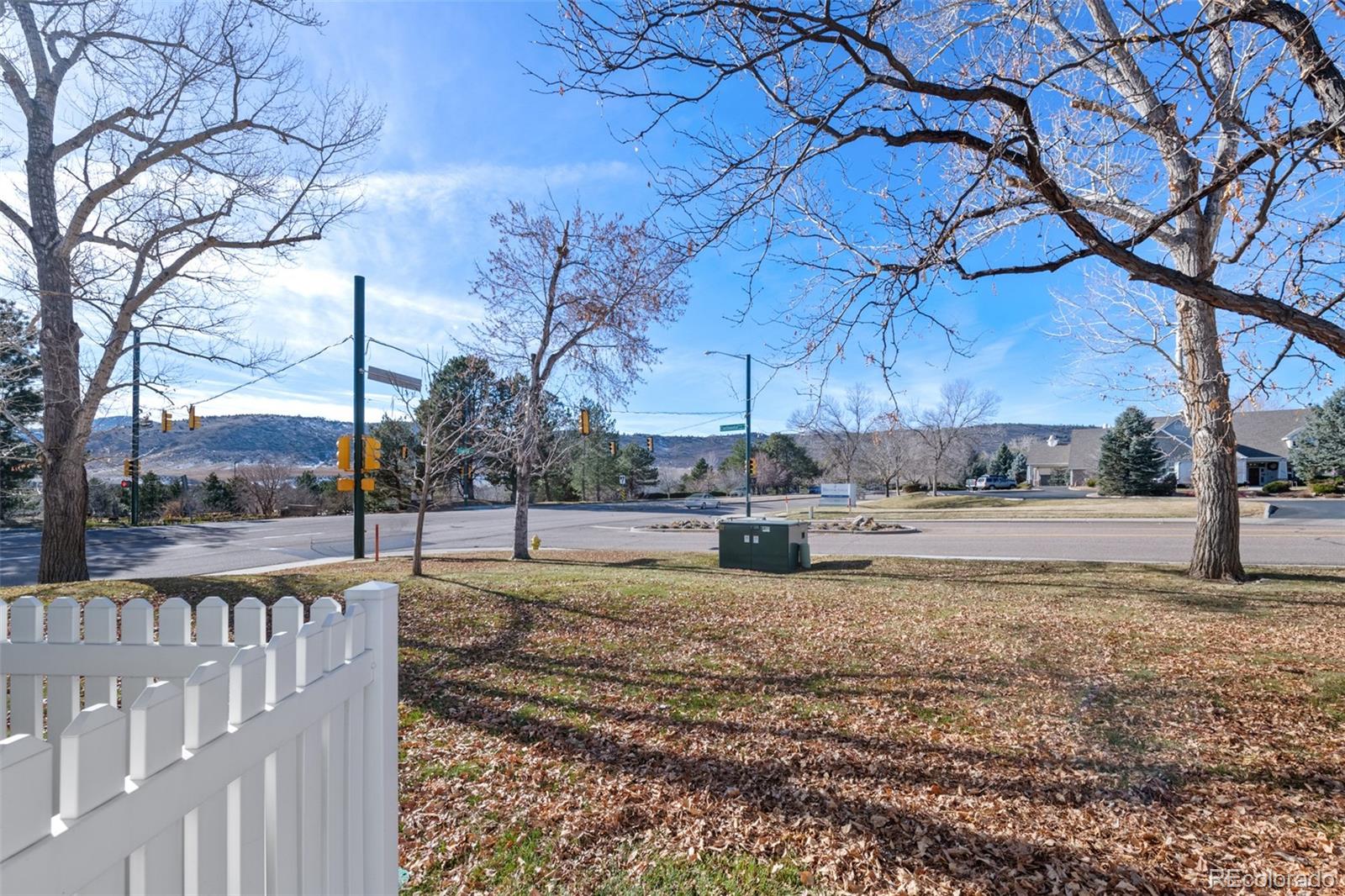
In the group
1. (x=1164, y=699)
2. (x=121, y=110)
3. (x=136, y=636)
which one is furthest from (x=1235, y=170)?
(x=121, y=110)

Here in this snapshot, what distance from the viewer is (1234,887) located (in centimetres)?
254

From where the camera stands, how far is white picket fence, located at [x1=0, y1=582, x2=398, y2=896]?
3.62ft

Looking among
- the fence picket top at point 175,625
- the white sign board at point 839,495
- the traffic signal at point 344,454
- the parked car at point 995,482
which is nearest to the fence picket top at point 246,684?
the fence picket top at point 175,625

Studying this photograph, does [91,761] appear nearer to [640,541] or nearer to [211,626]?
[211,626]

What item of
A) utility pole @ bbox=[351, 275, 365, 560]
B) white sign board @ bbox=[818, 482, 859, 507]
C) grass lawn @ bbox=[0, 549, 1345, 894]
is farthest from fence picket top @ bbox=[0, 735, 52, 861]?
white sign board @ bbox=[818, 482, 859, 507]

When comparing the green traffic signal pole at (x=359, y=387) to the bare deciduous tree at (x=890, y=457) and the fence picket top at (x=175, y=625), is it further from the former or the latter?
the bare deciduous tree at (x=890, y=457)

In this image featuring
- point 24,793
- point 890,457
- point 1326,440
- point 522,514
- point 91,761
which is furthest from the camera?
point 890,457

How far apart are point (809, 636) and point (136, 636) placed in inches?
211

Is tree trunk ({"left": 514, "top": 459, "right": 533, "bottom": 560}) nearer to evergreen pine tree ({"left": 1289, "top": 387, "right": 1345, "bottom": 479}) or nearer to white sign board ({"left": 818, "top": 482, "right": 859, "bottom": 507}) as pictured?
white sign board ({"left": 818, "top": 482, "right": 859, "bottom": 507})

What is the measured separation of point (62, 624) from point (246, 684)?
1.45m

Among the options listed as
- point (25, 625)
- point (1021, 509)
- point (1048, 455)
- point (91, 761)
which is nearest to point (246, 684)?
point (91, 761)

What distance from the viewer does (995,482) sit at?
2928 inches

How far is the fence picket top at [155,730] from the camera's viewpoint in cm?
123

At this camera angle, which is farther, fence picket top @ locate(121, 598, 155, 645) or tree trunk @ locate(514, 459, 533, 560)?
tree trunk @ locate(514, 459, 533, 560)
